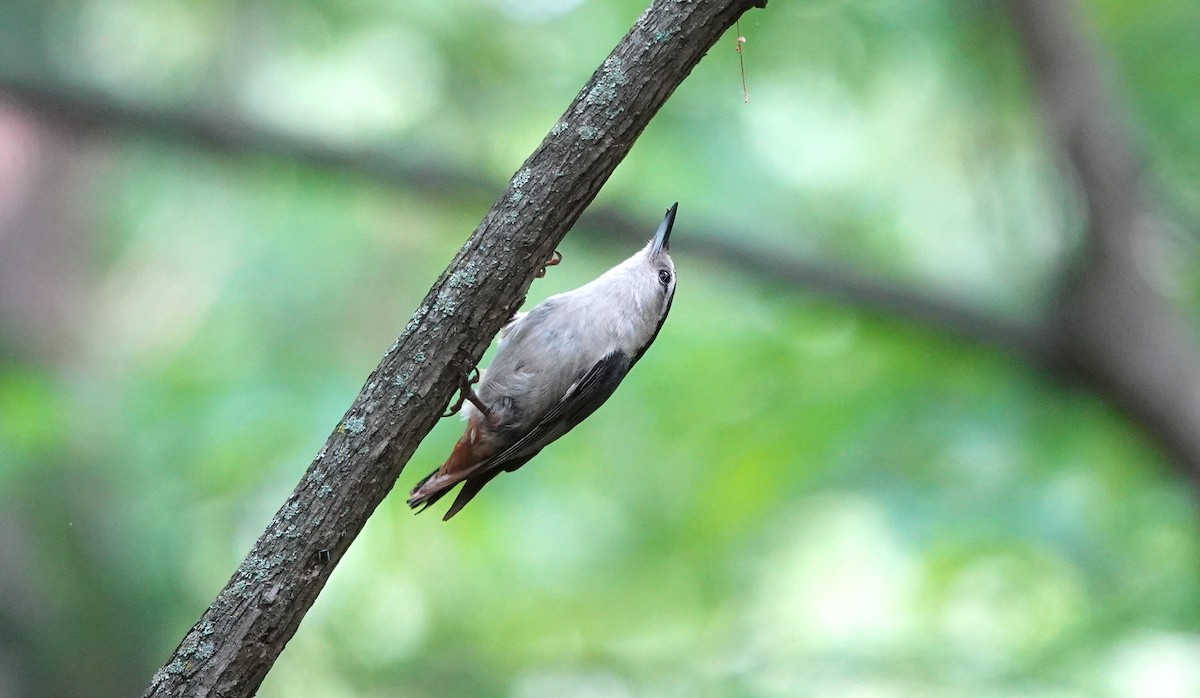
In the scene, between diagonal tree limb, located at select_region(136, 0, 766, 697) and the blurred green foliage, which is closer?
diagonal tree limb, located at select_region(136, 0, 766, 697)

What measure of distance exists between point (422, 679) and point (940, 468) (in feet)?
10.5

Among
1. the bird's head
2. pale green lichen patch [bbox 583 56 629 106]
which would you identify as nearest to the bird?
the bird's head

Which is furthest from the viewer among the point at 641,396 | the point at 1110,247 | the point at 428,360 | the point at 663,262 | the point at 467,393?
the point at 641,396

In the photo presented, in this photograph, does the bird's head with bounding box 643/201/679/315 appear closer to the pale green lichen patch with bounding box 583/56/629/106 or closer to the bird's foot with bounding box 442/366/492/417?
the bird's foot with bounding box 442/366/492/417

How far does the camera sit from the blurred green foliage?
5.86m

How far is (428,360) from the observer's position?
2.71 m

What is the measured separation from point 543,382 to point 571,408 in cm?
14

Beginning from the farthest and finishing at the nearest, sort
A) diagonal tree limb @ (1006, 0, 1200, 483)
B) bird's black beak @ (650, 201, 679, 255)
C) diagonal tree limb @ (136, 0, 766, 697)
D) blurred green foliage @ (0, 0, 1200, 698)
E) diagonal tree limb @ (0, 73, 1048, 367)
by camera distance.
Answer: diagonal tree limb @ (0, 73, 1048, 367), blurred green foliage @ (0, 0, 1200, 698), diagonal tree limb @ (1006, 0, 1200, 483), bird's black beak @ (650, 201, 679, 255), diagonal tree limb @ (136, 0, 766, 697)

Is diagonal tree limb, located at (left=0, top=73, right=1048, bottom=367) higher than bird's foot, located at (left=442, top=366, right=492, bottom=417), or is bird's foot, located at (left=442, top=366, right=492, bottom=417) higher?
diagonal tree limb, located at (left=0, top=73, right=1048, bottom=367)

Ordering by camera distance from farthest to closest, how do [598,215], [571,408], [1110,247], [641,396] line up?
[641,396], [598,215], [1110,247], [571,408]

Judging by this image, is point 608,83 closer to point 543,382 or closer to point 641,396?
point 543,382

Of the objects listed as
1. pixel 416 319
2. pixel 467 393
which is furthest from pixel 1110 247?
pixel 416 319

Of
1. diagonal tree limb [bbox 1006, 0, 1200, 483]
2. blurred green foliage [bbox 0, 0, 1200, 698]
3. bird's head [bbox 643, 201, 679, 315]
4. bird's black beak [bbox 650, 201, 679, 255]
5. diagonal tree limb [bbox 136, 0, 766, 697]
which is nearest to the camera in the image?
diagonal tree limb [bbox 136, 0, 766, 697]

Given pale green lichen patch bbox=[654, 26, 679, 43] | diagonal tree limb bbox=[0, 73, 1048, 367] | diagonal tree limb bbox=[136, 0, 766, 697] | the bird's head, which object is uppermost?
diagonal tree limb bbox=[0, 73, 1048, 367]
